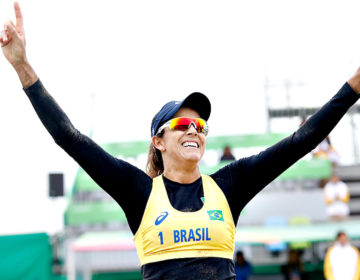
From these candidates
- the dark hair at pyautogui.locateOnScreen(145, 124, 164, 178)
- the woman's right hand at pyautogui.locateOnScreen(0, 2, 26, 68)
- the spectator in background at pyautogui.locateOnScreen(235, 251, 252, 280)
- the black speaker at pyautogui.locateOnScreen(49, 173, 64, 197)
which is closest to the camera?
the woman's right hand at pyautogui.locateOnScreen(0, 2, 26, 68)

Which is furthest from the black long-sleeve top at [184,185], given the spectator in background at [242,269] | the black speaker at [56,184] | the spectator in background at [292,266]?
the spectator in background at [292,266]

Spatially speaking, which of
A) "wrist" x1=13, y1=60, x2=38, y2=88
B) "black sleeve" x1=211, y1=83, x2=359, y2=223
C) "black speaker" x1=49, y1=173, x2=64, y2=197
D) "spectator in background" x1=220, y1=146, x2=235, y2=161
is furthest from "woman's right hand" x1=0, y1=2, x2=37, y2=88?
"spectator in background" x1=220, y1=146, x2=235, y2=161

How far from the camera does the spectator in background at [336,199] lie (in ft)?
34.0

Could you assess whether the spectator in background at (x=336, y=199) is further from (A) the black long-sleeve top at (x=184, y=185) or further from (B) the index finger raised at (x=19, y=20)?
(B) the index finger raised at (x=19, y=20)

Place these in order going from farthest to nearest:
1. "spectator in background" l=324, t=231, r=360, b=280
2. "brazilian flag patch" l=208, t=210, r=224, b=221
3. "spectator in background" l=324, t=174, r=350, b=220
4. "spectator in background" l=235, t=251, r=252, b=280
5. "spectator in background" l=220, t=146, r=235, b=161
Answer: "spectator in background" l=220, t=146, r=235, b=161
"spectator in background" l=324, t=174, r=350, b=220
"spectator in background" l=235, t=251, r=252, b=280
"spectator in background" l=324, t=231, r=360, b=280
"brazilian flag patch" l=208, t=210, r=224, b=221

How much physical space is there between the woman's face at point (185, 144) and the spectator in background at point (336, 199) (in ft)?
28.4

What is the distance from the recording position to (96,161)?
209 centimetres

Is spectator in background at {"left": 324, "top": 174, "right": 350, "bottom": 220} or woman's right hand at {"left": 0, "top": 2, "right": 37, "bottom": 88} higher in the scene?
woman's right hand at {"left": 0, "top": 2, "right": 37, "bottom": 88}

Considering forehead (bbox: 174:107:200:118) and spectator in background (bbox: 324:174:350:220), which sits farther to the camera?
spectator in background (bbox: 324:174:350:220)

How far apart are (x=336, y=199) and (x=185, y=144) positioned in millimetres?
8890

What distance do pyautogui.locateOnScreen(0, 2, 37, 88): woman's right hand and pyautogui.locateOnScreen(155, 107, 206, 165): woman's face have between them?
648 millimetres

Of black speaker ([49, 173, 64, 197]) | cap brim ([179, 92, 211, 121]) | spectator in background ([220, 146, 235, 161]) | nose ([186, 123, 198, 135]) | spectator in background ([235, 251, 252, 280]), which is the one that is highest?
spectator in background ([220, 146, 235, 161])

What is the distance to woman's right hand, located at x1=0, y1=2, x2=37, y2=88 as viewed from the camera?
1.98 metres

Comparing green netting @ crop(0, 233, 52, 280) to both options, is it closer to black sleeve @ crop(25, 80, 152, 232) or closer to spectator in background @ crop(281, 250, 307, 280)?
black sleeve @ crop(25, 80, 152, 232)
